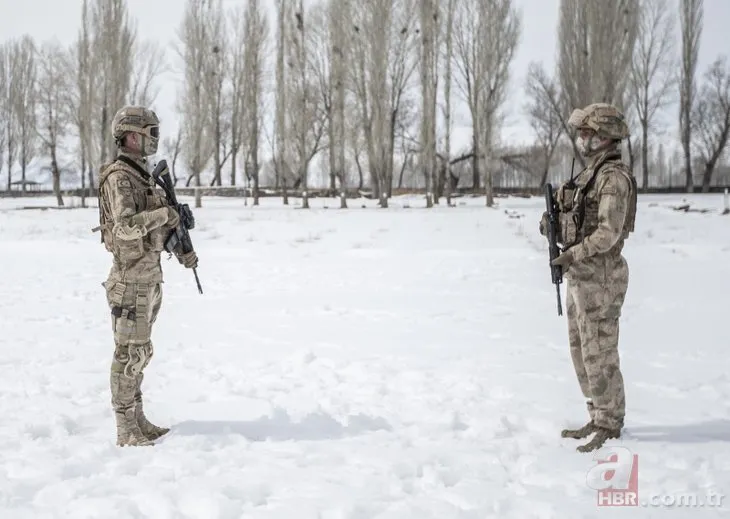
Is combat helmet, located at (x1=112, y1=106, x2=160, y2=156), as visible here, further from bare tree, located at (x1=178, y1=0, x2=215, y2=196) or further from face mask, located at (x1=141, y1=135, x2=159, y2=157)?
bare tree, located at (x1=178, y1=0, x2=215, y2=196)

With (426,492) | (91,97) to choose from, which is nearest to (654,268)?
(426,492)

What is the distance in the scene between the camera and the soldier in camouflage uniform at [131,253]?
3.78 metres

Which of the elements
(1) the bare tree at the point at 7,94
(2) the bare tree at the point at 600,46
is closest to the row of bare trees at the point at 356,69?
(2) the bare tree at the point at 600,46

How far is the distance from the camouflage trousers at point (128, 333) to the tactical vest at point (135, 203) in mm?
215

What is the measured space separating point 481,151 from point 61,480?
25.8 metres

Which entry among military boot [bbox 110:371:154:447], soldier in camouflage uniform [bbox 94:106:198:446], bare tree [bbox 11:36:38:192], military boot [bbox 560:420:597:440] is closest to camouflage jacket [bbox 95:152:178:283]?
soldier in camouflage uniform [bbox 94:106:198:446]

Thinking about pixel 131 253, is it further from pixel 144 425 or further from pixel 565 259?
pixel 565 259

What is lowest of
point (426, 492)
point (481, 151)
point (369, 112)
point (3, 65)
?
point (426, 492)

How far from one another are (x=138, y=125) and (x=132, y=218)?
24.1 inches

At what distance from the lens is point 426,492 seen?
10.4 feet

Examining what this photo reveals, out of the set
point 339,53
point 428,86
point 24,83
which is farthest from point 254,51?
point 24,83

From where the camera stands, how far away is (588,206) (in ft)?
12.4

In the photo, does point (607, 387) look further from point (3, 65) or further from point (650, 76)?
point (3, 65)

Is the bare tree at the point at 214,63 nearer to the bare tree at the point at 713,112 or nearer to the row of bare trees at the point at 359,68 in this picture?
the row of bare trees at the point at 359,68
